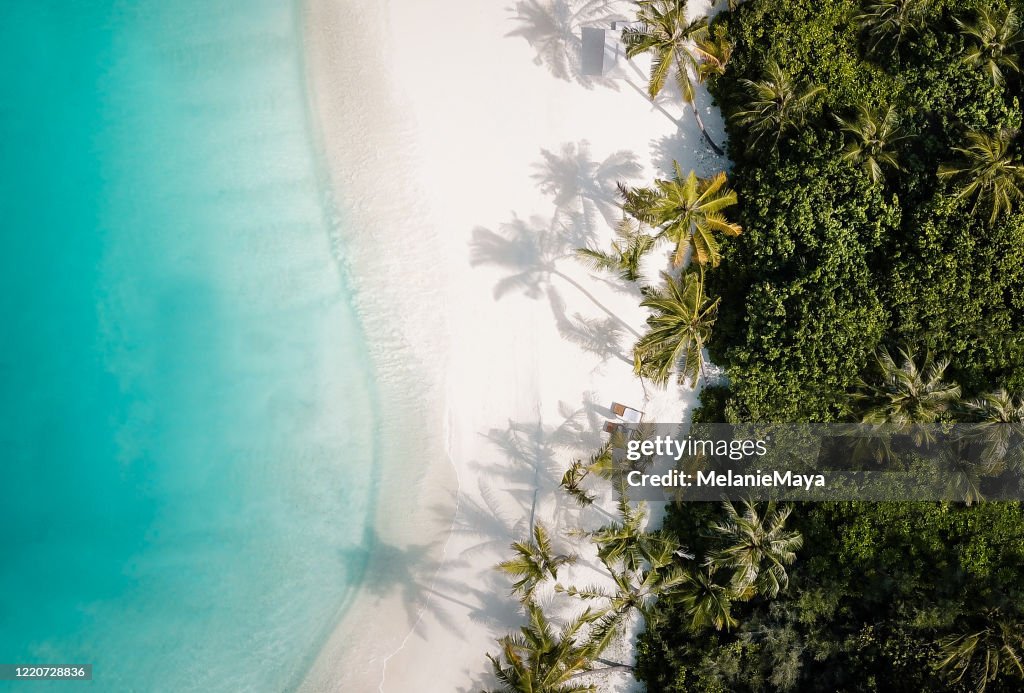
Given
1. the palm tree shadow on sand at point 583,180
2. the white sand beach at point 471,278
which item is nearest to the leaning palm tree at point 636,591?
the white sand beach at point 471,278

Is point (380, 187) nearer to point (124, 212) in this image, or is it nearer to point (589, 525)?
point (124, 212)

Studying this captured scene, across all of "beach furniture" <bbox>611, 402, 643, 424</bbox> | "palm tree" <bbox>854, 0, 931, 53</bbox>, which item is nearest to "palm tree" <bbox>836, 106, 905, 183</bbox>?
"palm tree" <bbox>854, 0, 931, 53</bbox>

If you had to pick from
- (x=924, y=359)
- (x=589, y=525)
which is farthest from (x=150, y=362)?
(x=924, y=359)

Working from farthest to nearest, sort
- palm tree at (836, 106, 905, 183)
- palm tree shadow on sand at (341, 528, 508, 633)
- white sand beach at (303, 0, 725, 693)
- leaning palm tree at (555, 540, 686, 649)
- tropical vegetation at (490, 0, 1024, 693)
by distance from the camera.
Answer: white sand beach at (303, 0, 725, 693) < palm tree shadow on sand at (341, 528, 508, 633) < palm tree at (836, 106, 905, 183) < tropical vegetation at (490, 0, 1024, 693) < leaning palm tree at (555, 540, 686, 649)

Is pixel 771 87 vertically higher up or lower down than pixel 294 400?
higher up

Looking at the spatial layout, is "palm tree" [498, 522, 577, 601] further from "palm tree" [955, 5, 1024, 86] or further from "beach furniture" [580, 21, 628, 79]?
"palm tree" [955, 5, 1024, 86]
